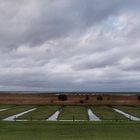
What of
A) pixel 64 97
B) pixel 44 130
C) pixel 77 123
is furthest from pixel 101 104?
pixel 44 130

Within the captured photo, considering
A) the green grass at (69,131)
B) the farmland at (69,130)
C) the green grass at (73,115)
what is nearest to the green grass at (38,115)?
the green grass at (73,115)

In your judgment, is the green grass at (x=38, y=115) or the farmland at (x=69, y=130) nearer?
the farmland at (x=69, y=130)

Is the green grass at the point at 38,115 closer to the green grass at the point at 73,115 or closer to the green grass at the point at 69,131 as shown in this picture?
the green grass at the point at 73,115

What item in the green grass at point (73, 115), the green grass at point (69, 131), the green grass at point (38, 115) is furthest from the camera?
the green grass at point (38, 115)

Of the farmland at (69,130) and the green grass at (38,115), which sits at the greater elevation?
the green grass at (38,115)

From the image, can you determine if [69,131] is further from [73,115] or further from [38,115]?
[38,115]

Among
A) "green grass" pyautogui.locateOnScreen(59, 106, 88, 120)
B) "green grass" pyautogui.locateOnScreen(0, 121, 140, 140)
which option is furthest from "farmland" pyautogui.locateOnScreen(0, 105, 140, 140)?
"green grass" pyautogui.locateOnScreen(59, 106, 88, 120)

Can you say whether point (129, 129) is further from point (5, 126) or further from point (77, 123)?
point (5, 126)

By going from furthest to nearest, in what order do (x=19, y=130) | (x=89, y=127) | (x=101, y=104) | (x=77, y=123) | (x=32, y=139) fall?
1. (x=101, y=104)
2. (x=77, y=123)
3. (x=89, y=127)
4. (x=19, y=130)
5. (x=32, y=139)

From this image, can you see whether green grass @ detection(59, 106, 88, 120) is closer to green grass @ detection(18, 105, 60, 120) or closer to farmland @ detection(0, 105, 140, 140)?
green grass @ detection(18, 105, 60, 120)
